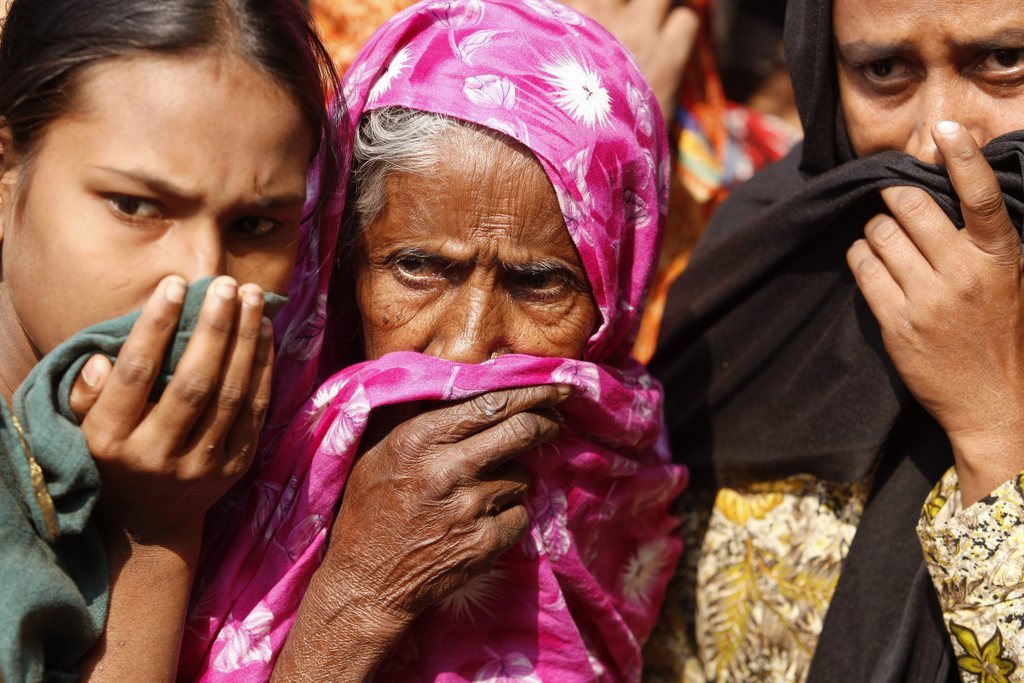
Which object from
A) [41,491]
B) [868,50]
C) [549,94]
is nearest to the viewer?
[41,491]

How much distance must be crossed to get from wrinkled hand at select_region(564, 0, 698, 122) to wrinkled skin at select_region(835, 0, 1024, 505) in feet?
5.22

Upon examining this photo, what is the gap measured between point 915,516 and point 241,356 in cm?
164

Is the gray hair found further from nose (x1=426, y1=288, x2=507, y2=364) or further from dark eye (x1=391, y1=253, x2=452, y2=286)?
nose (x1=426, y1=288, x2=507, y2=364)

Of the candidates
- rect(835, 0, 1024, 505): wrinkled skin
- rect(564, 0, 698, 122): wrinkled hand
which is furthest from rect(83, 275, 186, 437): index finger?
rect(564, 0, 698, 122): wrinkled hand

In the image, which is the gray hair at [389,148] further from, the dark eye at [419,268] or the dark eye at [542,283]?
the dark eye at [542,283]

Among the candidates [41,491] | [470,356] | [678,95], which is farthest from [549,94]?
[678,95]

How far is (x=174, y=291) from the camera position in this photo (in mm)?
1832

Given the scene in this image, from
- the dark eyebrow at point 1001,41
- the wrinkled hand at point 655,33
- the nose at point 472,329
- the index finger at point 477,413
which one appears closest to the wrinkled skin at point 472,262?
the nose at point 472,329

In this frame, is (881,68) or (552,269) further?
(881,68)

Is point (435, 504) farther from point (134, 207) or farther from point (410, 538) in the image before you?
point (134, 207)

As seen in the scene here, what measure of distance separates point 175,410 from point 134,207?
362mm

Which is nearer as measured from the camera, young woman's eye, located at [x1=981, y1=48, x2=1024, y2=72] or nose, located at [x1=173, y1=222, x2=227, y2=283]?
nose, located at [x1=173, y1=222, x2=227, y2=283]

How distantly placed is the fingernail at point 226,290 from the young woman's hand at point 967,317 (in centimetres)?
147

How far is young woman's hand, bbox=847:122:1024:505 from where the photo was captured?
2322 millimetres
